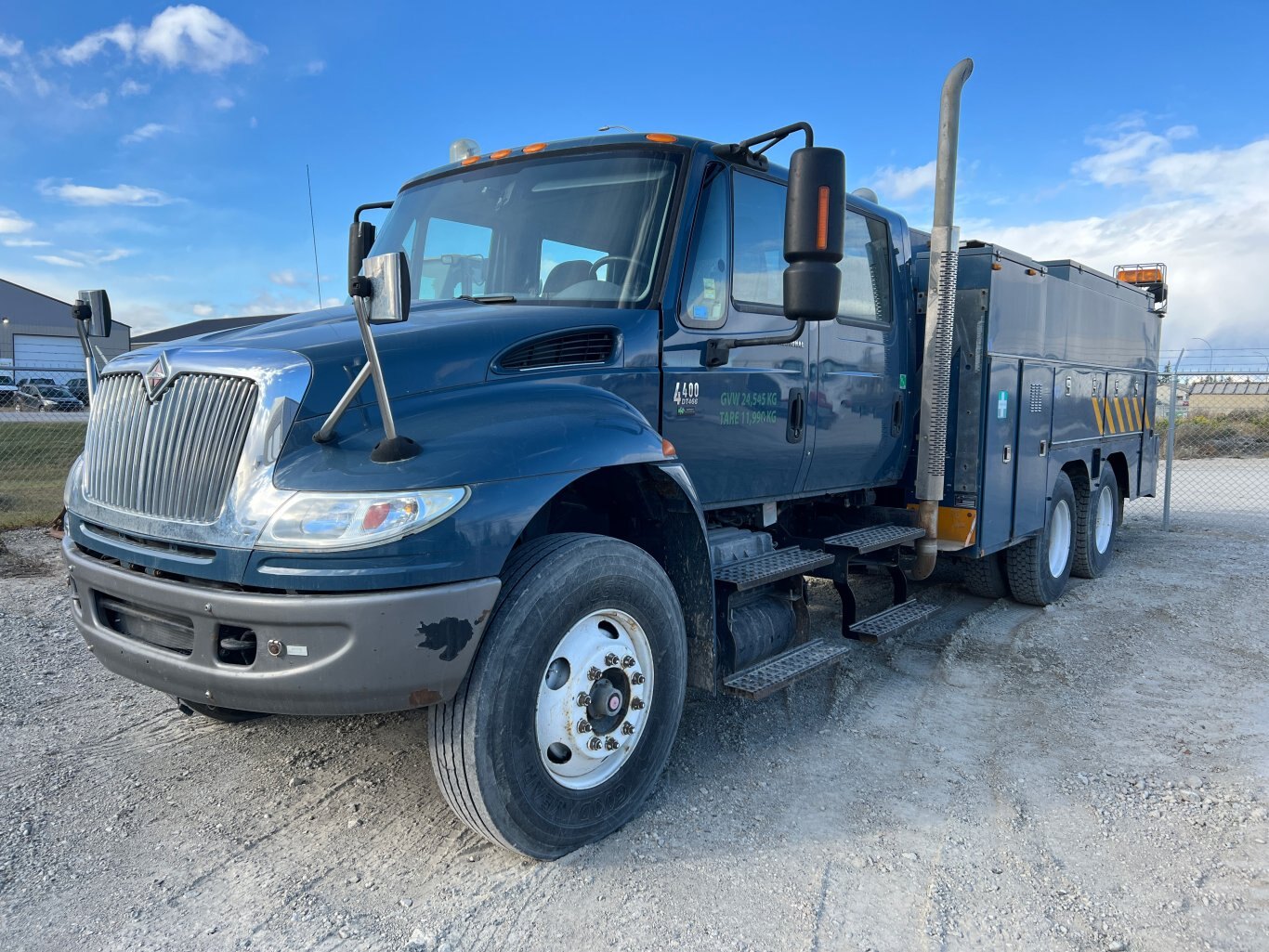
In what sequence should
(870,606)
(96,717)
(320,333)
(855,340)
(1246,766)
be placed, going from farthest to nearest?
(870,606)
(855,340)
(96,717)
(1246,766)
(320,333)

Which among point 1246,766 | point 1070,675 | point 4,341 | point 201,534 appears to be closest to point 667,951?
point 201,534

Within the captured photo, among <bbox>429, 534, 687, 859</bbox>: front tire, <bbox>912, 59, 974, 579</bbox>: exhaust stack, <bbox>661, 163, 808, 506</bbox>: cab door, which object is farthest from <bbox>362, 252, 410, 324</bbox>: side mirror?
<bbox>912, 59, 974, 579</bbox>: exhaust stack

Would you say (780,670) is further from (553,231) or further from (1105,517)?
(1105,517)

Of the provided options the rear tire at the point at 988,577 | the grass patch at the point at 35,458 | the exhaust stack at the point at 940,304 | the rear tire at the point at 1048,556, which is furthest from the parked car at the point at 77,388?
the rear tire at the point at 1048,556

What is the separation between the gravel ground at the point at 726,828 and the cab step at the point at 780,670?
39cm

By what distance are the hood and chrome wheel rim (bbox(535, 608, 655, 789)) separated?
38.3 inches

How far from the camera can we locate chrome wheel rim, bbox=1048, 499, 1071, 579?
7.03 metres

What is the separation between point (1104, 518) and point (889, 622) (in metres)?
4.14

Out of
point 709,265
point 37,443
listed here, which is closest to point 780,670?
point 709,265

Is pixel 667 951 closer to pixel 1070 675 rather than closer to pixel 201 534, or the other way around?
pixel 201 534

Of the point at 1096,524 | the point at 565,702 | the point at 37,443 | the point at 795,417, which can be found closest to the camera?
the point at 565,702

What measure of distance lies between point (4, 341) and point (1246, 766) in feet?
137

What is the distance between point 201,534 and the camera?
9.02 ft

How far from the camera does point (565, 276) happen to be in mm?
3732
